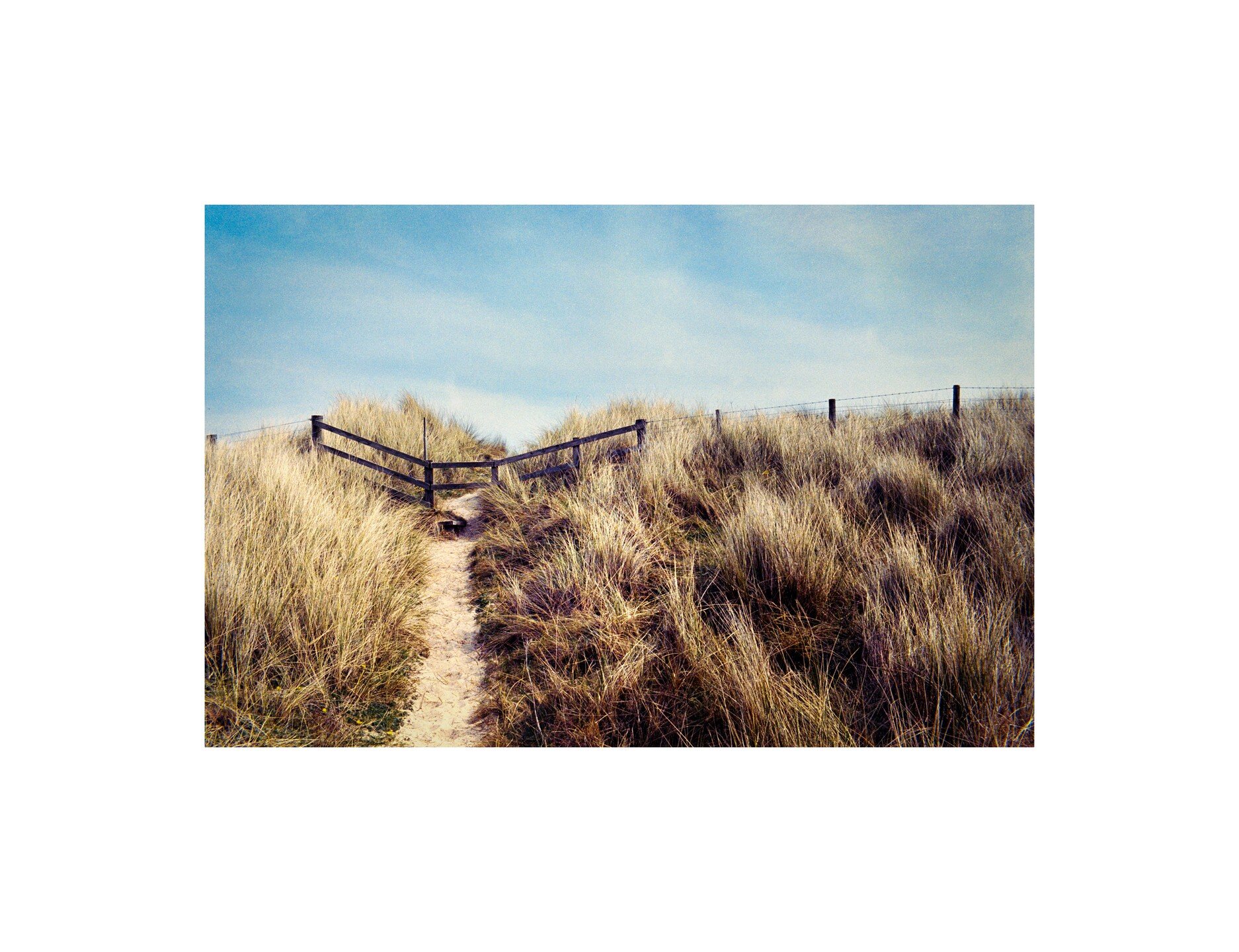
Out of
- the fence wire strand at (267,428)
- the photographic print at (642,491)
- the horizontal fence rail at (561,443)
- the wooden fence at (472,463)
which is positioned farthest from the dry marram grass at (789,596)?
the fence wire strand at (267,428)

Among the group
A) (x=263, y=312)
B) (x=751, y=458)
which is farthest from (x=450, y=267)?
(x=751, y=458)

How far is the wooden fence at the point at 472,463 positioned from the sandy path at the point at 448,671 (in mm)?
774

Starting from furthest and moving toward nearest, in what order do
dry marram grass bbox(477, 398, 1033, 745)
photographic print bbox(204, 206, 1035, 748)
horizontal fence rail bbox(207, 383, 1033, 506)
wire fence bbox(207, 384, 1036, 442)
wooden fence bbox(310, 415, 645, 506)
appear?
wooden fence bbox(310, 415, 645, 506) → horizontal fence rail bbox(207, 383, 1033, 506) → wire fence bbox(207, 384, 1036, 442) → photographic print bbox(204, 206, 1035, 748) → dry marram grass bbox(477, 398, 1033, 745)

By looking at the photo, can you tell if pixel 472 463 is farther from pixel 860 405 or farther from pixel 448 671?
pixel 860 405

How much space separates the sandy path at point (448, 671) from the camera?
2.20m

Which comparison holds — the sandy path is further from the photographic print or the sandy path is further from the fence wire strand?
the fence wire strand

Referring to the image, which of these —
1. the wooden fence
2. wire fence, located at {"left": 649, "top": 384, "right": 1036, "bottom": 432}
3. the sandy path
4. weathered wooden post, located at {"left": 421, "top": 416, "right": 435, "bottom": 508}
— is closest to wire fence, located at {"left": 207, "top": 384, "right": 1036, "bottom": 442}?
wire fence, located at {"left": 649, "top": 384, "right": 1036, "bottom": 432}

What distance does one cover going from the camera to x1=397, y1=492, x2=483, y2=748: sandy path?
2195mm

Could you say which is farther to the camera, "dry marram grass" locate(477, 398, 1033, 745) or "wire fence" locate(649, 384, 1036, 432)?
"wire fence" locate(649, 384, 1036, 432)

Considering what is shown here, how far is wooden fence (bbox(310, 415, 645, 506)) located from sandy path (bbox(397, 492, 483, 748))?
0.77 m

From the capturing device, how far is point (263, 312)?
2660 mm

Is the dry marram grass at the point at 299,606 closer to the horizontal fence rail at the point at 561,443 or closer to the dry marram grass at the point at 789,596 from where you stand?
the horizontal fence rail at the point at 561,443

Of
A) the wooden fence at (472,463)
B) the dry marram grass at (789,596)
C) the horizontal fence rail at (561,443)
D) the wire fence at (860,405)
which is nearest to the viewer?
the dry marram grass at (789,596)

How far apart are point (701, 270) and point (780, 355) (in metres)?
0.74
